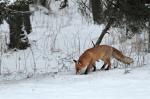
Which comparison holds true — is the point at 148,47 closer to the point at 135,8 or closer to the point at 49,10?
the point at 135,8

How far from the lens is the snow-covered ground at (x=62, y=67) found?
23.9 ft

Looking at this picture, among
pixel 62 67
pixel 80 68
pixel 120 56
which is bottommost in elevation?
pixel 62 67

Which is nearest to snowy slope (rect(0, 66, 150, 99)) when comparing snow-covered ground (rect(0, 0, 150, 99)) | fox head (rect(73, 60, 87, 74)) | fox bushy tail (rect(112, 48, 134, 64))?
snow-covered ground (rect(0, 0, 150, 99))

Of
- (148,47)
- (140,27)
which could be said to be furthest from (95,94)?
(148,47)

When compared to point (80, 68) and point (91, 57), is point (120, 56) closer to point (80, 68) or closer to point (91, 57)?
point (91, 57)

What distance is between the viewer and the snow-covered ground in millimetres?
7273

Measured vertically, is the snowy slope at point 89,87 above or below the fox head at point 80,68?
below

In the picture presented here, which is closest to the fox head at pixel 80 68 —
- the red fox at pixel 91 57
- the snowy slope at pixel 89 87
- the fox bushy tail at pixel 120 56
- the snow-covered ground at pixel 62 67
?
the red fox at pixel 91 57

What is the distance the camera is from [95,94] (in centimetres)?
707

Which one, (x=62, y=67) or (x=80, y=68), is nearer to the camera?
(x=80, y=68)

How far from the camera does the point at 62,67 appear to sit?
39.4 ft

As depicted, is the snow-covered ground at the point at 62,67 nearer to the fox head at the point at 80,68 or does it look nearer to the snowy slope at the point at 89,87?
the snowy slope at the point at 89,87

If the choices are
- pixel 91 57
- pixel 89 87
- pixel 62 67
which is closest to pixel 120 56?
pixel 91 57

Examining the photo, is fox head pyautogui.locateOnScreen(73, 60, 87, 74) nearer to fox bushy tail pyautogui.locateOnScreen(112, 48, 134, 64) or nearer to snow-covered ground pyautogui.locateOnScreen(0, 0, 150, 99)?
snow-covered ground pyautogui.locateOnScreen(0, 0, 150, 99)
